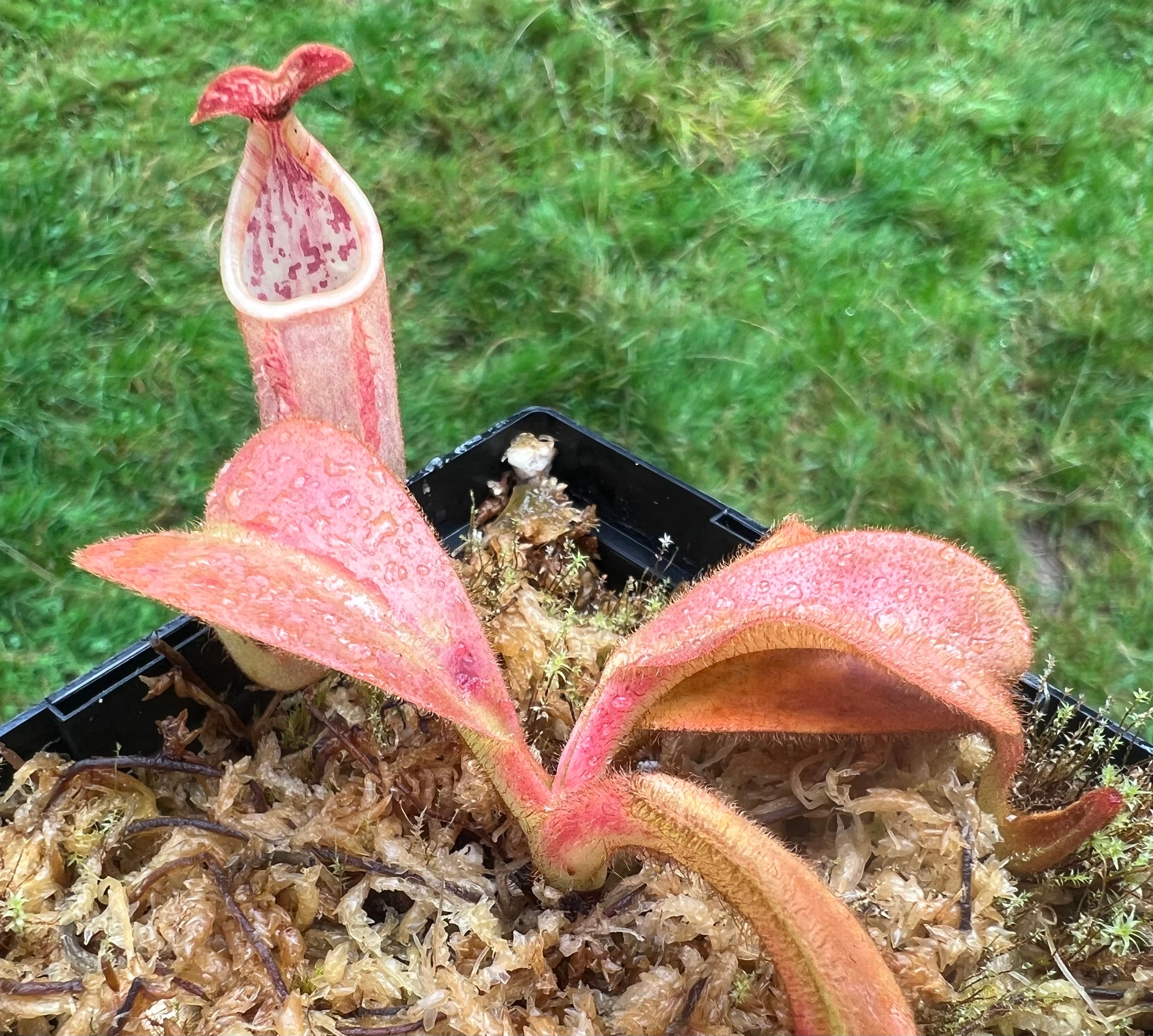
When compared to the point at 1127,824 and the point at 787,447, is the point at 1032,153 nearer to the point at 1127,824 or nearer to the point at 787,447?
the point at 787,447

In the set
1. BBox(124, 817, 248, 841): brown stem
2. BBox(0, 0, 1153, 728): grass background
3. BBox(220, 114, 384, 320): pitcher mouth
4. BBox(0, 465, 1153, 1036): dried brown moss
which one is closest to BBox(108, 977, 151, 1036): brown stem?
BBox(0, 465, 1153, 1036): dried brown moss

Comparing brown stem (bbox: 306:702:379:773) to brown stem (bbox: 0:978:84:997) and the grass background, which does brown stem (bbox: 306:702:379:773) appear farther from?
the grass background

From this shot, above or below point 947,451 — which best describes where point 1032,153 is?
above

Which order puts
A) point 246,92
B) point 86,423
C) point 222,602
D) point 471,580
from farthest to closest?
point 86,423 → point 471,580 → point 246,92 → point 222,602

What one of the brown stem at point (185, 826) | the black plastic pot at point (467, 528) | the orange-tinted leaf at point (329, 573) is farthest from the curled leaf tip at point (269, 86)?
the brown stem at point (185, 826)

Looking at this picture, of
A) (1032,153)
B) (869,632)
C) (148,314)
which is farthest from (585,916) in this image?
(1032,153)

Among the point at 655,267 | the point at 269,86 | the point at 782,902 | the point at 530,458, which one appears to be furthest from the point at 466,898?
the point at 655,267
